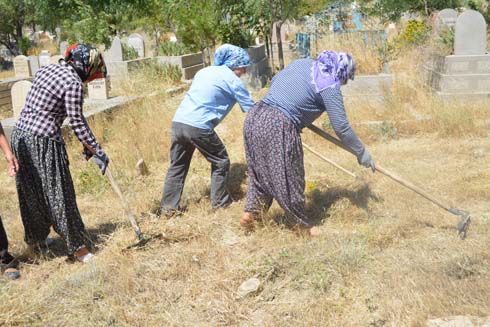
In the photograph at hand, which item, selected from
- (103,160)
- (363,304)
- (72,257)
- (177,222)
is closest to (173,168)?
(177,222)

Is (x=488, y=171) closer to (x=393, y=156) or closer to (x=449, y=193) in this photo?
(x=449, y=193)

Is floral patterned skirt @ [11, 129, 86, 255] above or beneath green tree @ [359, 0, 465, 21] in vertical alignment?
beneath

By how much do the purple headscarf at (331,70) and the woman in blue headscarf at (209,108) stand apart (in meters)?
0.76

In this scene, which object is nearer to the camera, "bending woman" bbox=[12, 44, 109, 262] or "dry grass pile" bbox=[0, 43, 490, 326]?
"dry grass pile" bbox=[0, 43, 490, 326]

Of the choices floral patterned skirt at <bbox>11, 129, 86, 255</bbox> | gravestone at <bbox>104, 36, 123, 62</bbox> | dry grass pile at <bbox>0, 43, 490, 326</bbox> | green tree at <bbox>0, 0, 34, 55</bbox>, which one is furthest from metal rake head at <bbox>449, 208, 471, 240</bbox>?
green tree at <bbox>0, 0, 34, 55</bbox>

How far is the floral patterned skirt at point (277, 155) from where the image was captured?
3.96 meters

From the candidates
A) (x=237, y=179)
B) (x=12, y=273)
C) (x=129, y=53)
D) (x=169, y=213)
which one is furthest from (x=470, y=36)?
(x=129, y=53)

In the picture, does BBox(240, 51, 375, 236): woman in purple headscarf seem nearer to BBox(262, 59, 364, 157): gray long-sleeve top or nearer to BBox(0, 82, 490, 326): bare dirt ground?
BBox(262, 59, 364, 157): gray long-sleeve top

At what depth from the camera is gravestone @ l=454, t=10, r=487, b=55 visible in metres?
8.41

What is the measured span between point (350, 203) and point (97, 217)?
2328mm

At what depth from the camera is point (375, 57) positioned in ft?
31.5

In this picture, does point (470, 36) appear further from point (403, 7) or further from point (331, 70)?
point (403, 7)

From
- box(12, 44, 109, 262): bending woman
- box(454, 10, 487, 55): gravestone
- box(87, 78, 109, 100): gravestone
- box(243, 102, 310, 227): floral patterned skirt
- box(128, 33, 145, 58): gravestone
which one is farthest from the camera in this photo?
box(128, 33, 145, 58): gravestone

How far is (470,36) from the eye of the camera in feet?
27.7
